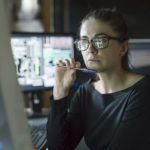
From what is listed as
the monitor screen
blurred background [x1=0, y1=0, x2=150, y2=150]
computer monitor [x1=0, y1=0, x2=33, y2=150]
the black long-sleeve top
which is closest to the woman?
the black long-sleeve top

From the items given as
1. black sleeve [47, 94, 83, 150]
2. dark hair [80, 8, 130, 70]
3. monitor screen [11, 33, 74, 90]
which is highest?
dark hair [80, 8, 130, 70]

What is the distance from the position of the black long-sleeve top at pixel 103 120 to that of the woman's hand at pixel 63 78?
0.03 metres

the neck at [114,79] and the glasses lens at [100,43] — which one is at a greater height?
the glasses lens at [100,43]

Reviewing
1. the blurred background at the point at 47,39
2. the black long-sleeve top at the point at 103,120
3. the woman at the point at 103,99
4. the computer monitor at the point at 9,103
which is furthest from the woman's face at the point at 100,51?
the computer monitor at the point at 9,103

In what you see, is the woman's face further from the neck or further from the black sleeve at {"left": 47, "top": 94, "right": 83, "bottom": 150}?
the black sleeve at {"left": 47, "top": 94, "right": 83, "bottom": 150}

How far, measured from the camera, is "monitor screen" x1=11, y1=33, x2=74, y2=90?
191 centimetres

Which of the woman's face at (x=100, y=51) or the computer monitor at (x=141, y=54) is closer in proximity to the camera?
the woman's face at (x=100, y=51)

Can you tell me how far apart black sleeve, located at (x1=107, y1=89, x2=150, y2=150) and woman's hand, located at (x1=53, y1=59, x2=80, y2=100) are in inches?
10.1

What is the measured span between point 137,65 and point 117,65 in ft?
2.19

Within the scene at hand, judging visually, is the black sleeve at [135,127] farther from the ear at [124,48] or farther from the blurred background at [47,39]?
the blurred background at [47,39]

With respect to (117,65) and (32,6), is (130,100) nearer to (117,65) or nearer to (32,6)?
(117,65)

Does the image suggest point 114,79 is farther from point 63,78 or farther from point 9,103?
point 9,103

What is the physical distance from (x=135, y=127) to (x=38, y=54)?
916mm

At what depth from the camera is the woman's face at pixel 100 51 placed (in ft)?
4.01
